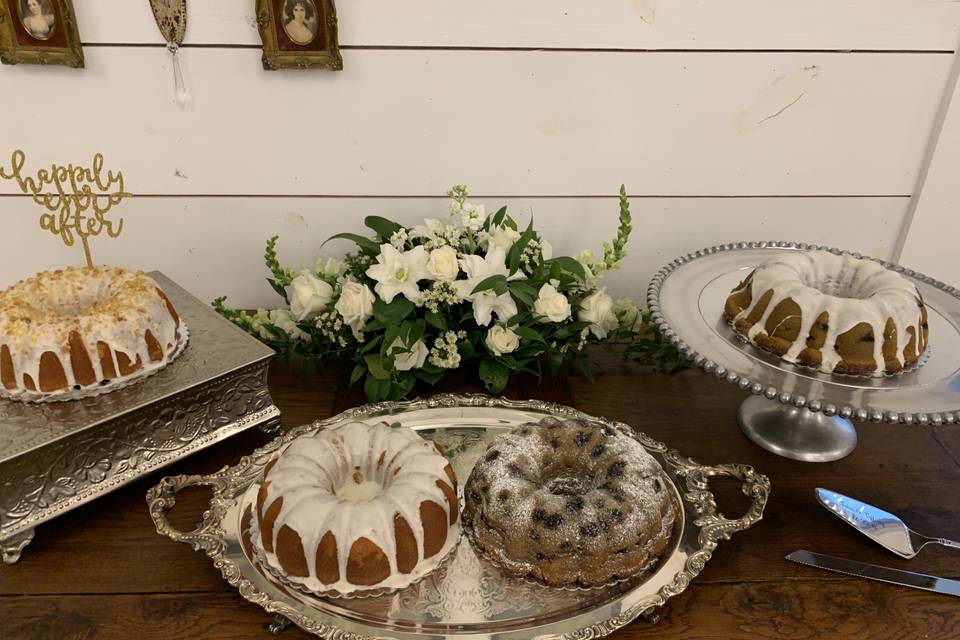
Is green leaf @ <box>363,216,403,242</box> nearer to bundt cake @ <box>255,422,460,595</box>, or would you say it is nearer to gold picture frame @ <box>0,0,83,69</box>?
bundt cake @ <box>255,422,460,595</box>

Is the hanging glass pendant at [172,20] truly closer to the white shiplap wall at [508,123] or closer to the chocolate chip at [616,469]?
the white shiplap wall at [508,123]

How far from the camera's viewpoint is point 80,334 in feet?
2.84

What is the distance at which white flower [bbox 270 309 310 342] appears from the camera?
1167 millimetres

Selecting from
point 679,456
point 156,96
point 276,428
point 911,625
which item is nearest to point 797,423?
point 679,456

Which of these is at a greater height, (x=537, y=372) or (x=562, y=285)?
(x=562, y=285)

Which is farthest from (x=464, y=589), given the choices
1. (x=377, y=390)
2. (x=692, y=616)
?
(x=377, y=390)

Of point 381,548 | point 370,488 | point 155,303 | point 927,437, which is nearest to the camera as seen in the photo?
point 381,548

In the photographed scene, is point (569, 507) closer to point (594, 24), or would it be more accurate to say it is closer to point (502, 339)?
point (502, 339)

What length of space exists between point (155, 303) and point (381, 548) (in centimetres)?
48

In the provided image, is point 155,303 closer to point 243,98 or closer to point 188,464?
point 188,464

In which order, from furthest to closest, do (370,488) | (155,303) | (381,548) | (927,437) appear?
(927,437) < (155,303) < (370,488) < (381,548)

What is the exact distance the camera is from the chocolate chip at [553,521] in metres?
0.76

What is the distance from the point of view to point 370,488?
0.85 m

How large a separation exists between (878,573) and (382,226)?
853 mm
